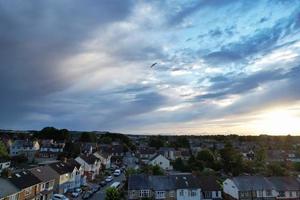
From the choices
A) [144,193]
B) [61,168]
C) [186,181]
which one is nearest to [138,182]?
[144,193]

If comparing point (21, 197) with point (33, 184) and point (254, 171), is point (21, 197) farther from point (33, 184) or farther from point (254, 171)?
point (254, 171)

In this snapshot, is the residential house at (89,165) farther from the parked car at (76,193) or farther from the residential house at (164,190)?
the residential house at (164,190)

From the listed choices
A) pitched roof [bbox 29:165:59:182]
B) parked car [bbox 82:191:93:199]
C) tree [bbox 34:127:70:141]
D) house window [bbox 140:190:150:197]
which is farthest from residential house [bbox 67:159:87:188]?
tree [bbox 34:127:70:141]

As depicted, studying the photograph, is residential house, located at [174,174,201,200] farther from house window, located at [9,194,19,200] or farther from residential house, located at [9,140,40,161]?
residential house, located at [9,140,40,161]

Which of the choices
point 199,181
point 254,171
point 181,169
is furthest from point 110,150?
point 199,181

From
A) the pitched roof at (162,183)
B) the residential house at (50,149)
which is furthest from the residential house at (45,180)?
the residential house at (50,149)
